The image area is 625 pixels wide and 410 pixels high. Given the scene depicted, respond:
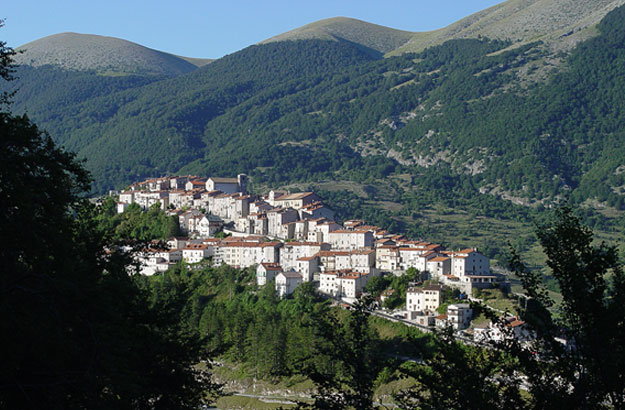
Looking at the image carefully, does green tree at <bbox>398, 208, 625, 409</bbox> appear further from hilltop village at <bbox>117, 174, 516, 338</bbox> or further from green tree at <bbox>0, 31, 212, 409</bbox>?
hilltop village at <bbox>117, 174, 516, 338</bbox>

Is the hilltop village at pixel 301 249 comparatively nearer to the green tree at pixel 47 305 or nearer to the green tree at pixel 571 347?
the green tree at pixel 571 347

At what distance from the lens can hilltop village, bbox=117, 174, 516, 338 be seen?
221ft

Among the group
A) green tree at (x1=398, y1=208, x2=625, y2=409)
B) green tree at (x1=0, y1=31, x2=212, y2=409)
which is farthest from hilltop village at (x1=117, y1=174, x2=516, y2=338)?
green tree at (x1=0, y1=31, x2=212, y2=409)

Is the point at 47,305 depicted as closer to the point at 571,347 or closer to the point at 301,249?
the point at 571,347

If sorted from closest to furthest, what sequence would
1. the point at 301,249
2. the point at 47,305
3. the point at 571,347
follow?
the point at 47,305 → the point at 571,347 → the point at 301,249

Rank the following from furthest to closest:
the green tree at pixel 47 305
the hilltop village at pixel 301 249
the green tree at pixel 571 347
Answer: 1. the hilltop village at pixel 301 249
2. the green tree at pixel 571 347
3. the green tree at pixel 47 305

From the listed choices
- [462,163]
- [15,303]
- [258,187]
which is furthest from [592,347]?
[462,163]

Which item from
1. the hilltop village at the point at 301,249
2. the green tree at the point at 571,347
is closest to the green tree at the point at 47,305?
the green tree at the point at 571,347

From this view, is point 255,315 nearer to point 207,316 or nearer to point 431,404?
point 207,316

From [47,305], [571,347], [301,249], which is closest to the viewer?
[47,305]

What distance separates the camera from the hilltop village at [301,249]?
221ft

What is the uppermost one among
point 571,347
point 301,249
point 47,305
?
point 47,305

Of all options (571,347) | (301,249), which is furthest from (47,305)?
(301,249)

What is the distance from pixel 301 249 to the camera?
7938 centimetres
